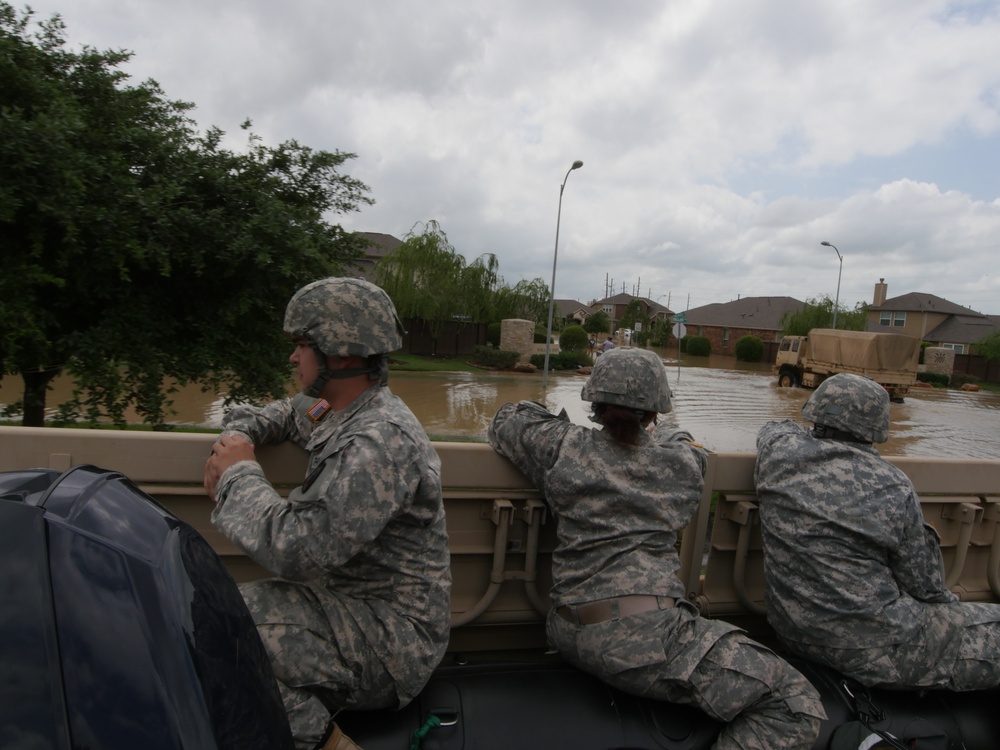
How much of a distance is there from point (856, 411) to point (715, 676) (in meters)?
1.21

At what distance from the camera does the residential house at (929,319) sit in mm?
59562

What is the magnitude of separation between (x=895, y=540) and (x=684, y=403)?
2117 cm

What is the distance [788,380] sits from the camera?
107 ft

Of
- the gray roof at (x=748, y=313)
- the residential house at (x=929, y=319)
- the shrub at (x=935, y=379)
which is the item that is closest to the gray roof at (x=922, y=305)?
the residential house at (x=929, y=319)

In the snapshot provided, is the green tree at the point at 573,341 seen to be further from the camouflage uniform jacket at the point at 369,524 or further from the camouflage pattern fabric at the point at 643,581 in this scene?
the camouflage uniform jacket at the point at 369,524

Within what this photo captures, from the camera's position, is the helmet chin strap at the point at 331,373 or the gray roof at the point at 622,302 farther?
the gray roof at the point at 622,302

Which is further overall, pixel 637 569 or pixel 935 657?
pixel 935 657

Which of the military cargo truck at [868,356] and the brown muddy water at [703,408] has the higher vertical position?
the military cargo truck at [868,356]

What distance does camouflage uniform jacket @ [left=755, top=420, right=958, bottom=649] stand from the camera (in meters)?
2.58

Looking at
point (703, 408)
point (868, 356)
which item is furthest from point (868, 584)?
point (868, 356)

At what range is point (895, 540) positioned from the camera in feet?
8.53

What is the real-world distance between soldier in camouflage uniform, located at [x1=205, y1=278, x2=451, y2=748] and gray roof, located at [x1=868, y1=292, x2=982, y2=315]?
70106 millimetres

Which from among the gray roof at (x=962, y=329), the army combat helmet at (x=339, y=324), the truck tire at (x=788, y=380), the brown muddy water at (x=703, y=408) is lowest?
the brown muddy water at (x=703, y=408)

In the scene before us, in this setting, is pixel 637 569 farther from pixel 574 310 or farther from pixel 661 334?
pixel 574 310
